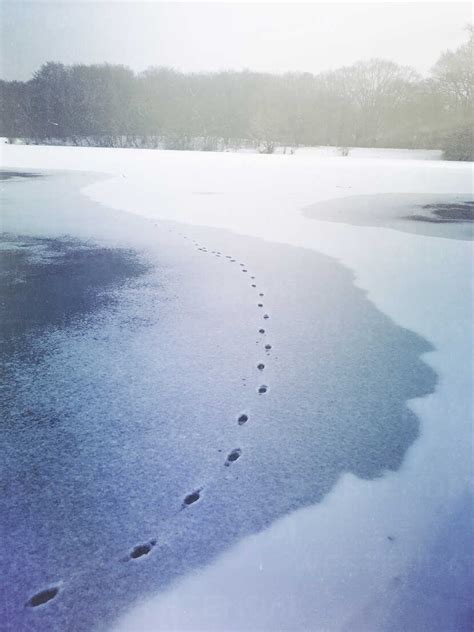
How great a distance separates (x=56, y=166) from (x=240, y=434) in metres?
14.4

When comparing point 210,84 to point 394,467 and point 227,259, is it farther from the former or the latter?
point 394,467

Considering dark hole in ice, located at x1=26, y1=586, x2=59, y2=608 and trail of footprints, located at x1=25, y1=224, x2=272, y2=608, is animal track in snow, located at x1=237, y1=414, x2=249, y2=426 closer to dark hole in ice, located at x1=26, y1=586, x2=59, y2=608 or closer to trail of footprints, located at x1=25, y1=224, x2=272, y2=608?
trail of footprints, located at x1=25, y1=224, x2=272, y2=608

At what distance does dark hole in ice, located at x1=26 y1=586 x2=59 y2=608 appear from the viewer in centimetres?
151

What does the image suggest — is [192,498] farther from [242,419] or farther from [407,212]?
[407,212]

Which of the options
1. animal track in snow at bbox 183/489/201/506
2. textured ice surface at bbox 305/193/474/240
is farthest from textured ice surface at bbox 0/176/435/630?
textured ice surface at bbox 305/193/474/240

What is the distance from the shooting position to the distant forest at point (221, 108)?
1005 inches

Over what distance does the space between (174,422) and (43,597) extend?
102cm

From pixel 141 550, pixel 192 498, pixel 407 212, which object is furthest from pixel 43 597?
pixel 407 212

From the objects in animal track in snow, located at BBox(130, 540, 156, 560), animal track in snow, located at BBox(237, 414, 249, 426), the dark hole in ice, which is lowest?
the dark hole in ice

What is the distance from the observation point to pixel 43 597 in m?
1.53

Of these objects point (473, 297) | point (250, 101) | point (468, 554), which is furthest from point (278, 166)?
point (250, 101)

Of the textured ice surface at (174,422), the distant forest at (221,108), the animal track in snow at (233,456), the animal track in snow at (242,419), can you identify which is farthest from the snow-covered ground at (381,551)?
the distant forest at (221,108)

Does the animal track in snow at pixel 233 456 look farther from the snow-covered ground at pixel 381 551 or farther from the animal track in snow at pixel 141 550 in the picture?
the animal track in snow at pixel 141 550

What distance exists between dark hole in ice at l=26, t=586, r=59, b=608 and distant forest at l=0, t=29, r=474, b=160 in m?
24.3
